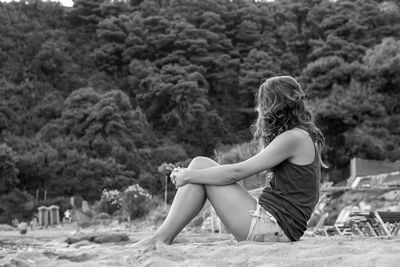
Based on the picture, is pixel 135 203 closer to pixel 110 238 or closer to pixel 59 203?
pixel 110 238

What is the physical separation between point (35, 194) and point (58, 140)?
3.56 metres

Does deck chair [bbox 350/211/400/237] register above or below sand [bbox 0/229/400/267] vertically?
below

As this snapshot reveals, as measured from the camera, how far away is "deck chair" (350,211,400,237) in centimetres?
497

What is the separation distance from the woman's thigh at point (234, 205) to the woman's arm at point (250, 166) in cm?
5

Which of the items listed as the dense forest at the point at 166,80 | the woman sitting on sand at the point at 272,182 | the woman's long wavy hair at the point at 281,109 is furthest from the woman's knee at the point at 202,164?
the dense forest at the point at 166,80

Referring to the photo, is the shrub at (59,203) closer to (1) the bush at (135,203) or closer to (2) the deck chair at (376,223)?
(1) the bush at (135,203)

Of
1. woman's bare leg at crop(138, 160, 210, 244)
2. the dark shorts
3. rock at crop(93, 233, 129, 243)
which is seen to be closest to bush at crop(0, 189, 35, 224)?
rock at crop(93, 233, 129, 243)

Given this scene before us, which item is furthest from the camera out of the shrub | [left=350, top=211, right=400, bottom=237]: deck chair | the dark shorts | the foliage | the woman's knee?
the foliage

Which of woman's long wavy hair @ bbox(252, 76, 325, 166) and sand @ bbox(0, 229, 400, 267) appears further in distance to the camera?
woman's long wavy hair @ bbox(252, 76, 325, 166)

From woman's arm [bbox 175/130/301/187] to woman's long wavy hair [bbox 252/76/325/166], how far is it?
0.07 metres

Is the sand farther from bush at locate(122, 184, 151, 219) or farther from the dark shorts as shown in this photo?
bush at locate(122, 184, 151, 219)

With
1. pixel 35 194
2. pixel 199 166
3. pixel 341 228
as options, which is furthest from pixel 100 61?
pixel 199 166

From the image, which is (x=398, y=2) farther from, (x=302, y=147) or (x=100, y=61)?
(x=302, y=147)

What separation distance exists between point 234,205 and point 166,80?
3017cm
